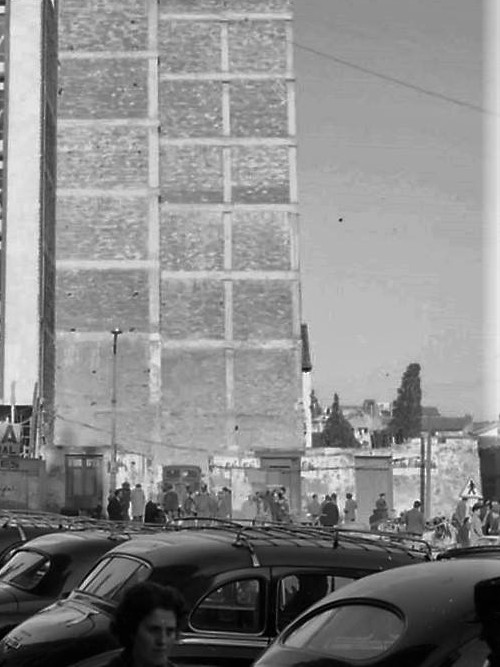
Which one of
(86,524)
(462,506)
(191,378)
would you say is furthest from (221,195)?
(86,524)

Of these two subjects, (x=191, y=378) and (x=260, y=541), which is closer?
(x=260, y=541)

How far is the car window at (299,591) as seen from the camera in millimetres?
7988

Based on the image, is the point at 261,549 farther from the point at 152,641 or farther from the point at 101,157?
the point at 101,157

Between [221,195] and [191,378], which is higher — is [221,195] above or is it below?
above

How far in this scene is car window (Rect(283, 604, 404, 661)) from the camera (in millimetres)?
5242

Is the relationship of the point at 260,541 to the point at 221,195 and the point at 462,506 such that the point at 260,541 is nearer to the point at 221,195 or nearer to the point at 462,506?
the point at 462,506

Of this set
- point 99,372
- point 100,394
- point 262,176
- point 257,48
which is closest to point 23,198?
point 99,372

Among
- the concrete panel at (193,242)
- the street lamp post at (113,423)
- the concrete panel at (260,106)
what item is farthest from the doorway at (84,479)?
the concrete panel at (260,106)

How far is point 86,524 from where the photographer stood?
13539 mm

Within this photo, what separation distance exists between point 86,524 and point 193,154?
53243 millimetres

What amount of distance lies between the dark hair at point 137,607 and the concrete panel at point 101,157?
60.0 m

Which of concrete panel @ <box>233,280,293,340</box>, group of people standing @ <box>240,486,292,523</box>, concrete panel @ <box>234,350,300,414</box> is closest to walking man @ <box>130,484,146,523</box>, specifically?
group of people standing @ <box>240,486,292,523</box>

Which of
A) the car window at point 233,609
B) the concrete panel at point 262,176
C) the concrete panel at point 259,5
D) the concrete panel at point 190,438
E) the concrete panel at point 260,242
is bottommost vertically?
the car window at point 233,609

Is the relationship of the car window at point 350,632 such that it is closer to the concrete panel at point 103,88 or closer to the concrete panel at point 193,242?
the concrete panel at point 193,242
